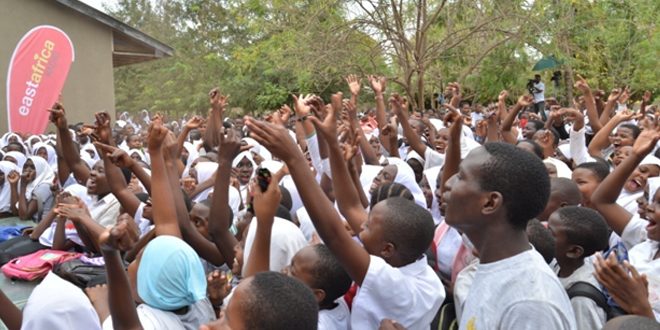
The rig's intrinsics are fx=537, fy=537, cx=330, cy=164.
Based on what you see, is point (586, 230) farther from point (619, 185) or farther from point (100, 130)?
point (100, 130)

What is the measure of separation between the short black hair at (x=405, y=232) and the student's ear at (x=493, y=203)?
0.68m

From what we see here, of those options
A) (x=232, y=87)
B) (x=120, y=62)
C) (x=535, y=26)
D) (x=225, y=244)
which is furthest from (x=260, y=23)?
(x=232, y=87)

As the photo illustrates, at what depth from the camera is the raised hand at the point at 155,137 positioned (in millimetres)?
2959

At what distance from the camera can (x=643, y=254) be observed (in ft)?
8.64

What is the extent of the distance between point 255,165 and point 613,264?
4.66m

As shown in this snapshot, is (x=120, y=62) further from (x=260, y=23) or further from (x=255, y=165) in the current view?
(x=255, y=165)

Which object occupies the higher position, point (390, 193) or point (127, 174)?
point (390, 193)

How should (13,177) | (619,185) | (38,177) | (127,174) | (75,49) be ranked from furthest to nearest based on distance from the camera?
(75,49), (38,177), (13,177), (127,174), (619,185)

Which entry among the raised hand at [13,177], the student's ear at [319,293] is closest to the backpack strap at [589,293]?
the student's ear at [319,293]

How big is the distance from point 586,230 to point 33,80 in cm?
1409

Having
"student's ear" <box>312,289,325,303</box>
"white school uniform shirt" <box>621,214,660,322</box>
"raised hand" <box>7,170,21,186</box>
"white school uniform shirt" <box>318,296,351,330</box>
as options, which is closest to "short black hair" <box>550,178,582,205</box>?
"white school uniform shirt" <box>621,214,660,322</box>

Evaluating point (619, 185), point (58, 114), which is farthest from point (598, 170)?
point (58, 114)

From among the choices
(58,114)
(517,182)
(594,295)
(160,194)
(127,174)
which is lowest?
(594,295)

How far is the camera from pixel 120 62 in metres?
20.0
